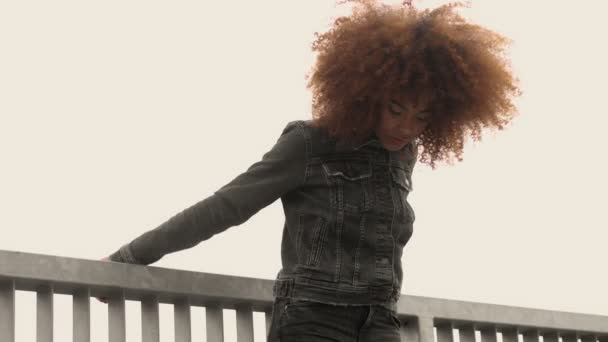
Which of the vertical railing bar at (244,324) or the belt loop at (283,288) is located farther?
the vertical railing bar at (244,324)

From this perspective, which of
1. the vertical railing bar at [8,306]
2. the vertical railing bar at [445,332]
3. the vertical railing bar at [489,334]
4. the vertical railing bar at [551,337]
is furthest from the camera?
the vertical railing bar at [551,337]

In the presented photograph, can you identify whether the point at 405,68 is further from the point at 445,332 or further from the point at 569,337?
the point at 569,337

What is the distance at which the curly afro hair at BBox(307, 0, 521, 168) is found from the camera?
234 centimetres

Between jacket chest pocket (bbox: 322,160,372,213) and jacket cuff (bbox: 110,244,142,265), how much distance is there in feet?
1.25

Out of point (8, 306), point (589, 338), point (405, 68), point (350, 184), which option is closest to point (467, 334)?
point (589, 338)

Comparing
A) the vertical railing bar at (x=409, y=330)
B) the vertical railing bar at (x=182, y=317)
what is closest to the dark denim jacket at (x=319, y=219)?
the vertical railing bar at (x=182, y=317)

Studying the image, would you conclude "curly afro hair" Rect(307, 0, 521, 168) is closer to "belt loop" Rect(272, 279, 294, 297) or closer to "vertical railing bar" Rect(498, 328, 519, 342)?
"belt loop" Rect(272, 279, 294, 297)

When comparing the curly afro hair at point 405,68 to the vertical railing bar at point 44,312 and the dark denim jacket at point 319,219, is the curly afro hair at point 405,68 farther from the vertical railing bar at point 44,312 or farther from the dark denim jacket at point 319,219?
the vertical railing bar at point 44,312

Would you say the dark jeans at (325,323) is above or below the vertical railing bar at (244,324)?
below

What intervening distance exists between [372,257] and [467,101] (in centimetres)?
35

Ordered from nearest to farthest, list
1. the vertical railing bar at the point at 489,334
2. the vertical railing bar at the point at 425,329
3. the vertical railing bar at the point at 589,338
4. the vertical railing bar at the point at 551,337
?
1. the vertical railing bar at the point at 425,329
2. the vertical railing bar at the point at 489,334
3. the vertical railing bar at the point at 551,337
4. the vertical railing bar at the point at 589,338

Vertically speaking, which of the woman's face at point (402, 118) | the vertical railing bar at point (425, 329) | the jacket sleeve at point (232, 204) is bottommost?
the vertical railing bar at point (425, 329)

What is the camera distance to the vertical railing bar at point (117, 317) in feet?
7.66

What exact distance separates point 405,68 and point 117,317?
703 mm
